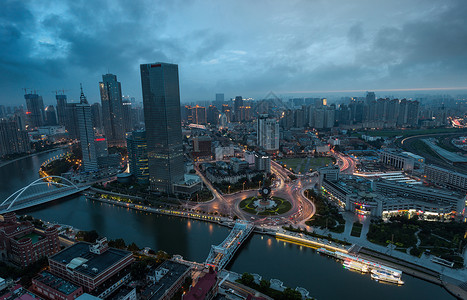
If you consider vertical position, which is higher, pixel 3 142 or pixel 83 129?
pixel 83 129

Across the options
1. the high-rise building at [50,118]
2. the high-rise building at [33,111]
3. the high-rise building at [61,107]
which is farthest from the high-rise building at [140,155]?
the high-rise building at [50,118]

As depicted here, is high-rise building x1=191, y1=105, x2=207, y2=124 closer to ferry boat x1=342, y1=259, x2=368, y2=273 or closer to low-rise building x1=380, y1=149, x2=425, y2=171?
low-rise building x1=380, y1=149, x2=425, y2=171

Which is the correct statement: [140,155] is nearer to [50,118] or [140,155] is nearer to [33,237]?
[33,237]

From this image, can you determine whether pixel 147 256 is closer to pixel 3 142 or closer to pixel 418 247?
pixel 418 247

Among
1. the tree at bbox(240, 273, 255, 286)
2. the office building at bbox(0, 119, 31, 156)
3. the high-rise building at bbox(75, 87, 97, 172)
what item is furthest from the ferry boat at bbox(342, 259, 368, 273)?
the office building at bbox(0, 119, 31, 156)

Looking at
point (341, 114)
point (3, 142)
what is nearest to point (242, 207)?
point (3, 142)
